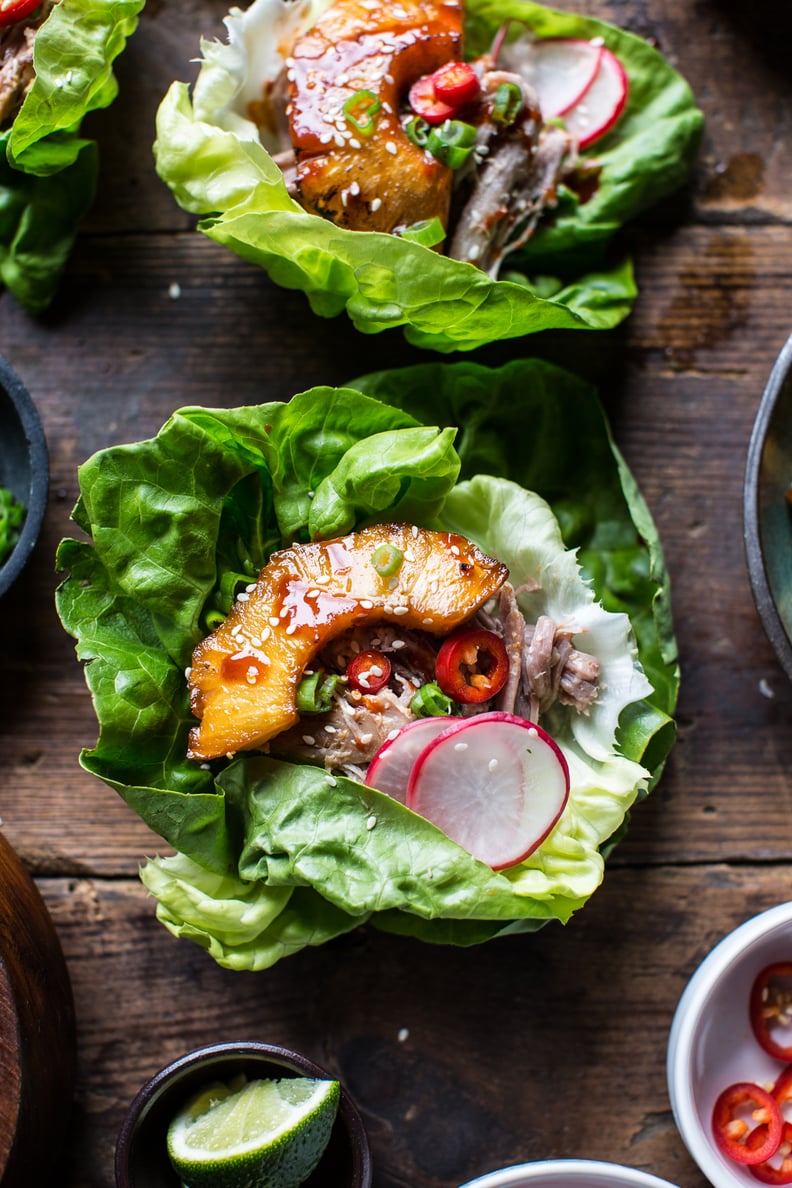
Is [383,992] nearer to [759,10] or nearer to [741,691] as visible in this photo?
[741,691]

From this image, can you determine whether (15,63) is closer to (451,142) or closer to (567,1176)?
(451,142)

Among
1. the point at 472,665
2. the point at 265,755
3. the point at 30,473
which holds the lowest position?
the point at 265,755

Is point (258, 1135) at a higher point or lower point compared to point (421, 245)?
lower

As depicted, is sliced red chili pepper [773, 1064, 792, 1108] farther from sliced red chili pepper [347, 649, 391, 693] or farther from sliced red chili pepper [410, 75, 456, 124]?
sliced red chili pepper [410, 75, 456, 124]

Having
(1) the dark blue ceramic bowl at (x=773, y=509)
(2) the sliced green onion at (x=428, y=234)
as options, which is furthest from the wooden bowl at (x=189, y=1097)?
(2) the sliced green onion at (x=428, y=234)

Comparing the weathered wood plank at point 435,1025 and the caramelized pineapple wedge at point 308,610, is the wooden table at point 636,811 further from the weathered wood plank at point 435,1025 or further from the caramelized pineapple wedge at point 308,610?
the caramelized pineapple wedge at point 308,610

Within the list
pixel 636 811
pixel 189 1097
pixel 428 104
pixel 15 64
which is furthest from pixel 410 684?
pixel 15 64
